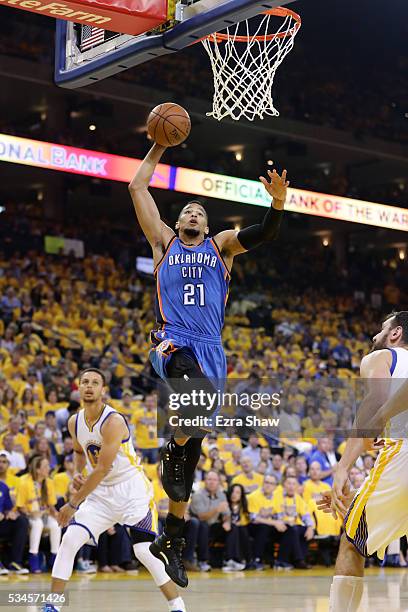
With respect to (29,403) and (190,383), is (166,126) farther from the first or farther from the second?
(29,403)

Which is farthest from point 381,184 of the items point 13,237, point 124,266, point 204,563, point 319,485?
point 204,563

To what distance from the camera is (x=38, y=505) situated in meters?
10.6

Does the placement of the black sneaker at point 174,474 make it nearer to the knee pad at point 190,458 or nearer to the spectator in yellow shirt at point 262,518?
the knee pad at point 190,458

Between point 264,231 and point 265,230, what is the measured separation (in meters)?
0.01

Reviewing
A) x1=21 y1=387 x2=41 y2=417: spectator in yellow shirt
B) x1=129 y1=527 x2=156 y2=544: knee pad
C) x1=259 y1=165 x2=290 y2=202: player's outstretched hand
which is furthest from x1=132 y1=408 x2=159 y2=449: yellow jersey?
x1=259 y1=165 x2=290 y2=202: player's outstretched hand

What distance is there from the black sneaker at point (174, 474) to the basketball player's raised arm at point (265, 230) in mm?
1269

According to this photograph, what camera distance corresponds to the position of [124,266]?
70.6 ft

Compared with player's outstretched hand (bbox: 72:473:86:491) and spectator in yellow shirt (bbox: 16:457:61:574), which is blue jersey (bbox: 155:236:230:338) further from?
spectator in yellow shirt (bbox: 16:457:61:574)

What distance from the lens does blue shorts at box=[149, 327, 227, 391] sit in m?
5.58

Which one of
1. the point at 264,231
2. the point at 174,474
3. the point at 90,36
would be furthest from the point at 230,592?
the point at 90,36

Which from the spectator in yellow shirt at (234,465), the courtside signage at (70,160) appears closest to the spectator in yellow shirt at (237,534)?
the spectator in yellow shirt at (234,465)

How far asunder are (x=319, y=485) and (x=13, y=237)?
31.6 feet

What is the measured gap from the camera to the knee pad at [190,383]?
5480 millimetres

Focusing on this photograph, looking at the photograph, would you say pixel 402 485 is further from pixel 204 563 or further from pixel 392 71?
pixel 392 71
